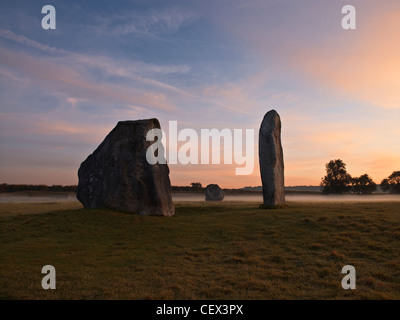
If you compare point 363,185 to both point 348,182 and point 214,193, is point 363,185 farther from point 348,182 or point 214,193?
point 214,193

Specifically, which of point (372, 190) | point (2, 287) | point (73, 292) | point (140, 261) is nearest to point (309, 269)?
point (140, 261)

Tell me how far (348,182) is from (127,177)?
59067mm

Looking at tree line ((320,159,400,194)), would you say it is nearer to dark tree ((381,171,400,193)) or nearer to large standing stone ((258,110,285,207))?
dark tree ((381,171,400,193))

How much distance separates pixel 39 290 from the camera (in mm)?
9008

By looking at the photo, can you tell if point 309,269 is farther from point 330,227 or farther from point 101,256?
point 101,256

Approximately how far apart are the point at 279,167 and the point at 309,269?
16.4 m

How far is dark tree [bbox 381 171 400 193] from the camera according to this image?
6800 centimetres

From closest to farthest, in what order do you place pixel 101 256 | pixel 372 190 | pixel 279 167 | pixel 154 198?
pixel 101 256 < pixel 154 198 < pixel 279 167 < pixel 372 190

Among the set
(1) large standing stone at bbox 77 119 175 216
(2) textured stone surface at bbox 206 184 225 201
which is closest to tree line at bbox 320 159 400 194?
(2) textured stone surface at bbox 206 184 225 201

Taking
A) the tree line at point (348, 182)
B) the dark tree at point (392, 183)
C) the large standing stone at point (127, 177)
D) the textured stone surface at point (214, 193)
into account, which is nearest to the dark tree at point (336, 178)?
the tree line at point (348, 182)

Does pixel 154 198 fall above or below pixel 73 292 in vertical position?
above

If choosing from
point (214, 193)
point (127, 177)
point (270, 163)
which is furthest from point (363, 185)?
point (127, 177)

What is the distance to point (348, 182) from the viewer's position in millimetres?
68500

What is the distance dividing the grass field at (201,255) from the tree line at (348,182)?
166 feet
